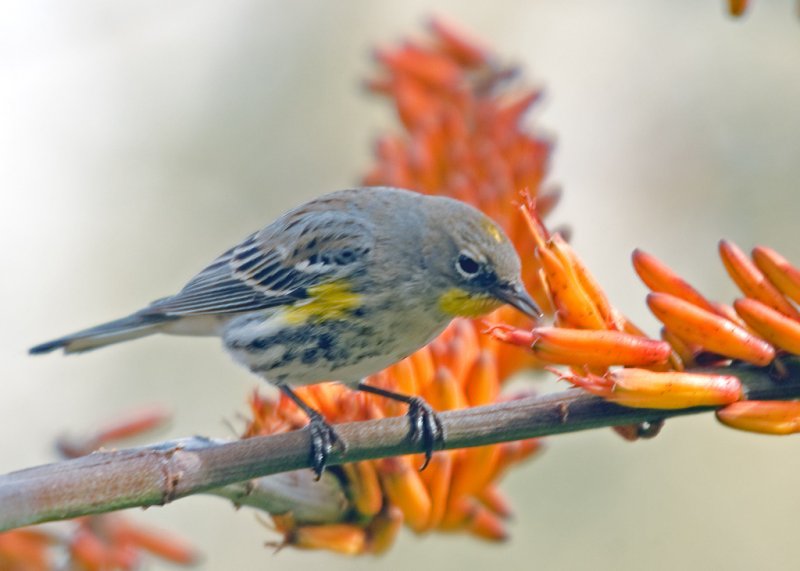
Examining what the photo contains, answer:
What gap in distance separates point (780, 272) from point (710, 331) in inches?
10.2

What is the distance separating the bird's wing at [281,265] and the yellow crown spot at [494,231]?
761mm

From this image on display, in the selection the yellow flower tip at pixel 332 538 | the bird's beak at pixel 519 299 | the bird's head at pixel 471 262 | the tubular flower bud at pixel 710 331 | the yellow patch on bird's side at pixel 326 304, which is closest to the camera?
the tubular flower bud at pixel 710 331

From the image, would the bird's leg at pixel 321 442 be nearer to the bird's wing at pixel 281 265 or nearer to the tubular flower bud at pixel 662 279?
the tubular flower bud at pixel 662 279

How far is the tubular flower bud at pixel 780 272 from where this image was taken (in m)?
3.11

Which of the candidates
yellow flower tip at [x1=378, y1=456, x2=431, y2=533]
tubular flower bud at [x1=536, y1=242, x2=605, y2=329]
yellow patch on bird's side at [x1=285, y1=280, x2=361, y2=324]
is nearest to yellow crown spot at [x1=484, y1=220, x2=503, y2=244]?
yellow patch on bird's side at [x1=285, y1=280, x2=361, y2=324]

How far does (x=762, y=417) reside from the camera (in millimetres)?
2941

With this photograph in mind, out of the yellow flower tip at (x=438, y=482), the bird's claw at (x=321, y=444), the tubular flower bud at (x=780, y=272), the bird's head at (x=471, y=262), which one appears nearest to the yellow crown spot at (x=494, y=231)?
the bird's head at (x=471, y=262)

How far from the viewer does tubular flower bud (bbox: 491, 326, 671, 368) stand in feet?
10.1

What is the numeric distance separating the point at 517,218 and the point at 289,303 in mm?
1261

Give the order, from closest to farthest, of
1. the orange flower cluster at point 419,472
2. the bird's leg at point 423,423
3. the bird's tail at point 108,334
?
1. the bird's leg at point 423,423
2. the orange flower cluster at point 419,472
3. the bird's tail at point 108,334

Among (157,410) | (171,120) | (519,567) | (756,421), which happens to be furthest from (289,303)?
(171,120)

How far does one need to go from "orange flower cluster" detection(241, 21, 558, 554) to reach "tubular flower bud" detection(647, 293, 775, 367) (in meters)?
0.81

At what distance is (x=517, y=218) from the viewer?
483cm

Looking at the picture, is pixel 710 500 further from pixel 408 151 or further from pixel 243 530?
pixel 408 151
